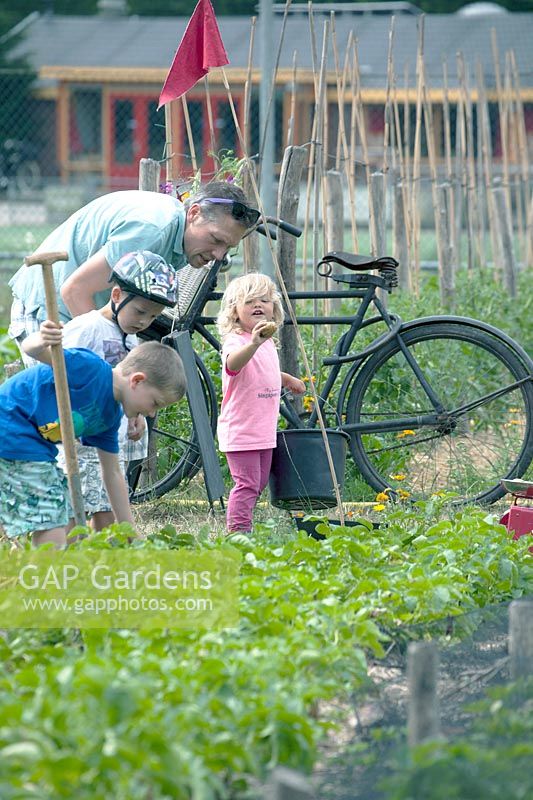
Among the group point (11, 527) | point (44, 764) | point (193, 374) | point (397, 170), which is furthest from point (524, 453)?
point (397, 170)

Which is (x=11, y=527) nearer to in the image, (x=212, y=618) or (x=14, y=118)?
(x=212, y=618)

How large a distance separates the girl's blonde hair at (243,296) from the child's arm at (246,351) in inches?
5.9

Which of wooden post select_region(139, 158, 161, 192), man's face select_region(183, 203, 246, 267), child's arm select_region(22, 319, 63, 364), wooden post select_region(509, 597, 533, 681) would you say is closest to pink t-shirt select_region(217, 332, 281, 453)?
man's face select_region(183, 203, 246, 267)

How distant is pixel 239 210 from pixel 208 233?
5.4 inches

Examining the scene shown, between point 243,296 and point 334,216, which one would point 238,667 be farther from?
point 334,216

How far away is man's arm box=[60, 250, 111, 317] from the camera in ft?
12.2

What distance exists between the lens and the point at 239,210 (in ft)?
12.9

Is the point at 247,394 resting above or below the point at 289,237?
below

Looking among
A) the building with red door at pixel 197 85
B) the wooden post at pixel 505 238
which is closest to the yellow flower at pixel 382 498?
the wooden post at pixel 505 238

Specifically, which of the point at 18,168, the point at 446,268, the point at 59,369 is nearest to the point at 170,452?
the point at 59,369

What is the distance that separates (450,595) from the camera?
2871mm

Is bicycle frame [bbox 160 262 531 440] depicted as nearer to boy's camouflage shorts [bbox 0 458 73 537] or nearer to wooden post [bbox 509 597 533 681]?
boy's camouflage shorts [bbox 0 458 73 537]

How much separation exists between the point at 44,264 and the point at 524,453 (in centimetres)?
242

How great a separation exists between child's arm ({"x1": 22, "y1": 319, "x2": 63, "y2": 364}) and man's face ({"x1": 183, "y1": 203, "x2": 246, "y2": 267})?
99cm
